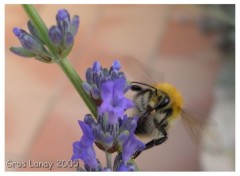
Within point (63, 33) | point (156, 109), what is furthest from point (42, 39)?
point (156, 109)

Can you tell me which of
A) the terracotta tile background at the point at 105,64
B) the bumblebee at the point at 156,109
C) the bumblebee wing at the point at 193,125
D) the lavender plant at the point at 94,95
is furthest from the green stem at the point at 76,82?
the terracotta tile background at the point at 105,64

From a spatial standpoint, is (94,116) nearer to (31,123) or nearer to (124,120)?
(124,120)

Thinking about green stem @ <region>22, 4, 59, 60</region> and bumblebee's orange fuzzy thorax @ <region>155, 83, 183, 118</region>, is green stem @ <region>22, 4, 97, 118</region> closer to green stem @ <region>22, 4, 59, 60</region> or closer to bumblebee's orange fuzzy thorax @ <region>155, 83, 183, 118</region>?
green stem @ <region>22, 4, 59, 60</region>

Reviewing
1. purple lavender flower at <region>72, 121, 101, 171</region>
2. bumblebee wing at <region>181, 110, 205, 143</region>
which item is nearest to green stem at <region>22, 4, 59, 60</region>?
purple lavender flower at <region>72, 121, 101, 171</region>

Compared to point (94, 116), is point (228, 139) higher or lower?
lower

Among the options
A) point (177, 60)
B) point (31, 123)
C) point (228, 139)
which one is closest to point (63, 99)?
point (31, 123)

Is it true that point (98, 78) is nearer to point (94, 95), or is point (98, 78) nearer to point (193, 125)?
point (94, 95)

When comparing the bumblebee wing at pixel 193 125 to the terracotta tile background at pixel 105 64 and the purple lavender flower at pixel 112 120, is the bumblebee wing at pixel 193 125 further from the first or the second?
the terracotta tile background at pixel 105 64
